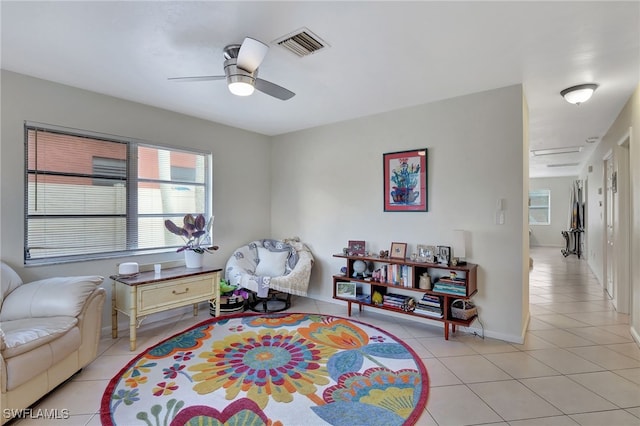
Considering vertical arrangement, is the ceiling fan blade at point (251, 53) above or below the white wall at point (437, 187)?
above

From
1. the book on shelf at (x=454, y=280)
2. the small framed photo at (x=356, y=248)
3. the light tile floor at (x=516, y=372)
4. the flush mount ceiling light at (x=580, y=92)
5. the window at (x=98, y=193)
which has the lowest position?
the light tile floor at (x=516, y=372)

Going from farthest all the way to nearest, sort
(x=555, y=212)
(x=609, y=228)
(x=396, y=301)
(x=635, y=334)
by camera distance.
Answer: (x=555, y=212) → (x=609, y=228) → (x=396, y=301) → (x=635, y=334)

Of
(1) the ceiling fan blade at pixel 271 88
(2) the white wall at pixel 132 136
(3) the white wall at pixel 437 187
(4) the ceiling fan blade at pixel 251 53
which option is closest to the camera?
(4) the ceiling fan blade at pixel 251 53

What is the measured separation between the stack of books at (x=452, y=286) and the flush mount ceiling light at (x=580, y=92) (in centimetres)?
210

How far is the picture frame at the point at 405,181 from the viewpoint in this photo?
3586 millimetres

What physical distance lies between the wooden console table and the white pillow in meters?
0.82

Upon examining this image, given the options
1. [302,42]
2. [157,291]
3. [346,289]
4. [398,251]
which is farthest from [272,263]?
[302,42]

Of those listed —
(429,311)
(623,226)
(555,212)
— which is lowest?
(429,311)

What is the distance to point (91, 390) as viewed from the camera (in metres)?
2.20

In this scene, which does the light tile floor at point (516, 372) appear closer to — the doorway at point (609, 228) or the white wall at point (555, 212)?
the doorway at point (609, 228)

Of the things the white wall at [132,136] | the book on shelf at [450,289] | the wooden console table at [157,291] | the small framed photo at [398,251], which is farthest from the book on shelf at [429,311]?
the white wall at [132,136]

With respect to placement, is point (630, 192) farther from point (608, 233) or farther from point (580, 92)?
point (608, 233)

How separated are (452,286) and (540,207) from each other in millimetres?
10012

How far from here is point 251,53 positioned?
2.01 metres
